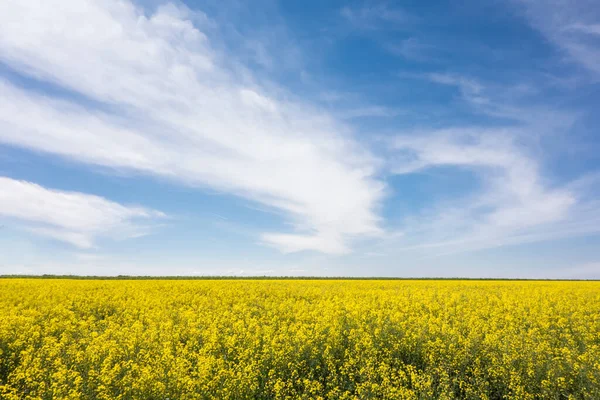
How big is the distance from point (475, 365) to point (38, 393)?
38.1 ft

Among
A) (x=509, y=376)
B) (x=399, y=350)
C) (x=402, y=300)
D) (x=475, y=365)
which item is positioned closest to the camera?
(x=509, y=376)

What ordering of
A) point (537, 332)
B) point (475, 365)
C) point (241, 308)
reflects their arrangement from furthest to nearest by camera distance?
1. point (241, 308)
2. point (537, 332)
3. point (475, 365)

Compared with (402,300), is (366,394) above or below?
below

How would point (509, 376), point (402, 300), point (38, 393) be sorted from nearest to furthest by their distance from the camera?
point (38, 393)
point (509, 376)
point (402, 300)

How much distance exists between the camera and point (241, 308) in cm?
1561

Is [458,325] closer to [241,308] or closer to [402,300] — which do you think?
[402,300]

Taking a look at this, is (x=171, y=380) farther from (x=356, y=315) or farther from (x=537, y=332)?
(x=537, y=332)

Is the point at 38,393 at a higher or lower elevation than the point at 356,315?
lower

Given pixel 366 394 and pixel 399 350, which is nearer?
pixel 366 394

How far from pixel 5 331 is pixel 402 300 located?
16.7m

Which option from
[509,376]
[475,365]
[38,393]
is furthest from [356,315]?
[38,393]

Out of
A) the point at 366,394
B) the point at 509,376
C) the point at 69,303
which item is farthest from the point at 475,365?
the point at 69,303

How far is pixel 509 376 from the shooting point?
938 cm

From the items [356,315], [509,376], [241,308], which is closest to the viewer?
[509,376]
